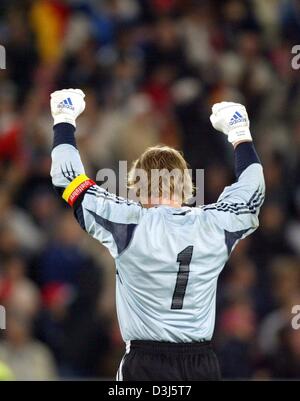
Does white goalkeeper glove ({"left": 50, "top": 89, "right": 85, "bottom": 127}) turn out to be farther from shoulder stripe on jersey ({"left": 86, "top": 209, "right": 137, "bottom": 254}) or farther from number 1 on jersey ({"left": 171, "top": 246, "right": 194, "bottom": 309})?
number 1 on jersey ({"left": 171, "top": 246, "right": 194, "bottom": 309})

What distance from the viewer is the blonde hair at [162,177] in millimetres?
4008

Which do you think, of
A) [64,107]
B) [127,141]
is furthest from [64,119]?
[127,141]

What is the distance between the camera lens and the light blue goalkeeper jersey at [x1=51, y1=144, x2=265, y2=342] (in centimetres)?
392

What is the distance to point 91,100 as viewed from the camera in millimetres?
8914

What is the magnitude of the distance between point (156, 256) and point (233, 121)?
69 cm

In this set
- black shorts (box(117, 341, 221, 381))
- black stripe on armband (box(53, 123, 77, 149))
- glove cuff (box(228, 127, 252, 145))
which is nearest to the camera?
black shorts (box(117, 341, 221, 381))

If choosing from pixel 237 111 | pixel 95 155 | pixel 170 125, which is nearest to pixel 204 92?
pixel 170 125

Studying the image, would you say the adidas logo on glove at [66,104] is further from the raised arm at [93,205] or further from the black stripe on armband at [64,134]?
the raised arm at [93,205]

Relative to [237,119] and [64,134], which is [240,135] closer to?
[237,119]

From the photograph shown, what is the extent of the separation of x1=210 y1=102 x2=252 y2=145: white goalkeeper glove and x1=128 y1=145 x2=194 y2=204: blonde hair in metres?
0.28

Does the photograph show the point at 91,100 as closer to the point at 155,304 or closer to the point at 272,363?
the point at 272,363

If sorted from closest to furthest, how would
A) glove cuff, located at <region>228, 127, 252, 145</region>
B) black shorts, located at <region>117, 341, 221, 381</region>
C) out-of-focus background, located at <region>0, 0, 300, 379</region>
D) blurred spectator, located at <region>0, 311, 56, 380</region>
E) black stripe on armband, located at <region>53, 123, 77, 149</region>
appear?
black shorts, located at <region>117, 341, 221, 381</region> → black stripe on armband, located at <region>53, 123, 77, 149</region> → glove cuff, located at <region>228, 127, 252, 145</region> → blurred spectator, located at <region>0, 311, 56, 380</region> → out-of-focus background, located at <region>0, 0, 300, 379</region>

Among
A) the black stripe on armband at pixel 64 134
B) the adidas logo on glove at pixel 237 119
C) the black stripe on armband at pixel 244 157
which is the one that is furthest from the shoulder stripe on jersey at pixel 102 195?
the adidas logo on glove at pixel 237 119

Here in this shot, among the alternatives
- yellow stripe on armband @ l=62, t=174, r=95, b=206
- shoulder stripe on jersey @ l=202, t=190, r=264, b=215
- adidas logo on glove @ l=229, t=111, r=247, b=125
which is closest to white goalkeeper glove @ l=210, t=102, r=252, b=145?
adidas logo on glove @ l=229, t=111, r=247, b=125
